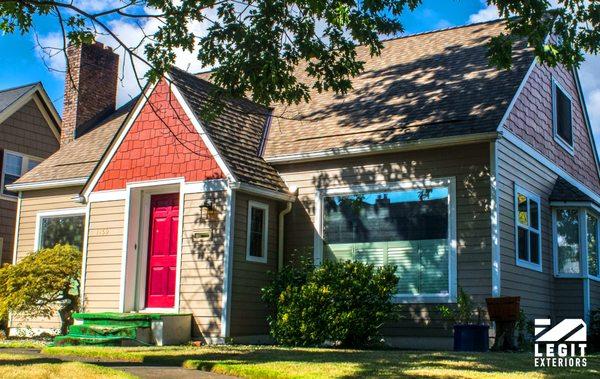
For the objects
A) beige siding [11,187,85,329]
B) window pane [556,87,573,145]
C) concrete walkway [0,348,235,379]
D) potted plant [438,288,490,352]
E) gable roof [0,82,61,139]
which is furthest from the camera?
gable roof [0,82,61,139]

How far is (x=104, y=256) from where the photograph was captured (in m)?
15.4

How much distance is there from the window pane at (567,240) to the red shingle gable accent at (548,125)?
129cm

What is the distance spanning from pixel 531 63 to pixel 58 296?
11.5 metres

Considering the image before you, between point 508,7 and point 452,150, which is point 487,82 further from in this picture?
point 508,7

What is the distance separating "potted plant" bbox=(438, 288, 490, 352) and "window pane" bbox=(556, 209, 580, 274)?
401 centimetres

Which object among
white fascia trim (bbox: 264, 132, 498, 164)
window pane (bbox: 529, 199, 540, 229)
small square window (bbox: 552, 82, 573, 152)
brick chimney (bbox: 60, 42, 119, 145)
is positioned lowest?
window pane (bbox: 529, 199, 540, 229)

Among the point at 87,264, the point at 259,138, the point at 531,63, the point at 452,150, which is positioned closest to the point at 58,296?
the point at 87,264

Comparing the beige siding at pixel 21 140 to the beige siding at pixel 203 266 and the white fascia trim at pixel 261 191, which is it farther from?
the white fascia trim at pixel 261 191

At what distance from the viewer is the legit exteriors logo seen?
36.0 ft

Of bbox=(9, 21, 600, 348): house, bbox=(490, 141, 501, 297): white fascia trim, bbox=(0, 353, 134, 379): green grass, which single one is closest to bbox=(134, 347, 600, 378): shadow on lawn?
bbox=(0, 353, 134, 379): green grass

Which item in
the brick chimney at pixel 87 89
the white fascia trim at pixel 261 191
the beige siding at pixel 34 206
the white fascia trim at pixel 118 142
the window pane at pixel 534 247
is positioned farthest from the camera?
the brick chimney at pixel 87 89

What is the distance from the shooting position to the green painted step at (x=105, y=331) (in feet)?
43.2

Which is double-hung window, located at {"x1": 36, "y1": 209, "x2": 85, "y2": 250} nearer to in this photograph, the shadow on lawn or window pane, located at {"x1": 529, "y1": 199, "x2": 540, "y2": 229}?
the shadow on lawn

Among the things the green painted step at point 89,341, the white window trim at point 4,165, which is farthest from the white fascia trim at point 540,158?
the white window trim at point 4,165
